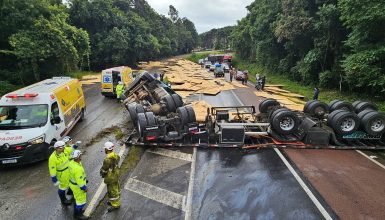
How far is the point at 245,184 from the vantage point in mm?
8023

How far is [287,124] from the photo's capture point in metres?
10.9

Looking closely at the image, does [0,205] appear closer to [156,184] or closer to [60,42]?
[156,184]

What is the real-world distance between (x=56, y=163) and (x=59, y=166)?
10 centimetres

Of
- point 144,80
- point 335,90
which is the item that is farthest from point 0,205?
point 335,90

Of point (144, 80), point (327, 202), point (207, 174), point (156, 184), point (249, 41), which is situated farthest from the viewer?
point (249, 41)

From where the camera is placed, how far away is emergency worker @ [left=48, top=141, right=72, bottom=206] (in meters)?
6.50

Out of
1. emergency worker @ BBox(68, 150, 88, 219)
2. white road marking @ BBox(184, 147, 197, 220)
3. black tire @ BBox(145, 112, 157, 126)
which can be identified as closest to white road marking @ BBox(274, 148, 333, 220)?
white road marking @ BBox(184, 147, 197, 220)

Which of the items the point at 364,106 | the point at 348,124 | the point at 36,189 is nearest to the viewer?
the point at 36,189

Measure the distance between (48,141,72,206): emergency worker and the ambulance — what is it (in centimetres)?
288

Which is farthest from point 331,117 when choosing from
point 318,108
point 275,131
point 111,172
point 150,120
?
point 111,172

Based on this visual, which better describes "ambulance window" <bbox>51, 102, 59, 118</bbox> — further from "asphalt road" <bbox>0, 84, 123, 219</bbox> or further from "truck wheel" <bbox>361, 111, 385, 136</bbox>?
"truck wheel" <bbox>361, 111, 385, 136</bbox>

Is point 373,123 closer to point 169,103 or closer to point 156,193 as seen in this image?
point 169,103

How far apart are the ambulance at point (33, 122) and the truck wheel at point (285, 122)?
807 centimetres

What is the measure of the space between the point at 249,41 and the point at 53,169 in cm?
4965
